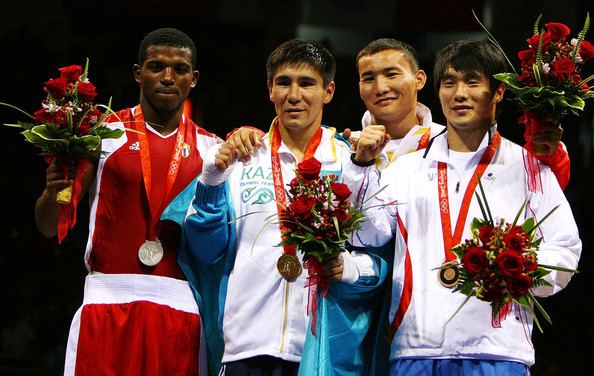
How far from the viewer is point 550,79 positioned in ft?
11.6

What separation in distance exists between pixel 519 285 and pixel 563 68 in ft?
2.73

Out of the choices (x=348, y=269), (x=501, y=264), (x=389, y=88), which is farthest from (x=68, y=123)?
(x=501, y=264)

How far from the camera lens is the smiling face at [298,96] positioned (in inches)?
158

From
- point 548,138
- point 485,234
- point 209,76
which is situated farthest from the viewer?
point 209,76

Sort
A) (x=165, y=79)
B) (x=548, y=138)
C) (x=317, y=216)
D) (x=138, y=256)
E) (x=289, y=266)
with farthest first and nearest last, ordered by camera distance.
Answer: (x=165, y=79) < (x=138, y=256) < (x=289, y=266) < (x=548, y=138) < (x=317, y=216)

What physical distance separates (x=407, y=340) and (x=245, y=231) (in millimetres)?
799

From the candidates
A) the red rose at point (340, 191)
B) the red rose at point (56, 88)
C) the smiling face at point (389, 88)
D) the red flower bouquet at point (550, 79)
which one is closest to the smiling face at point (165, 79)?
the red rose at point (56, 88)

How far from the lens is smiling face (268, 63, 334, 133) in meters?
4.02

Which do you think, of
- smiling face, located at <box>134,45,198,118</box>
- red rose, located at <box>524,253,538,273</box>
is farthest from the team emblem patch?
red rose, located at <box>524,253,538,273</box>

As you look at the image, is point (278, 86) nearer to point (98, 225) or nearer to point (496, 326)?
point (98, 225)

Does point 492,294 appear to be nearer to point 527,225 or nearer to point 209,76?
point 527,225

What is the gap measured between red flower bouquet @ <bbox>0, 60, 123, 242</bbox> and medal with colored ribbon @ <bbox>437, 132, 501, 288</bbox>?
4.28 feet

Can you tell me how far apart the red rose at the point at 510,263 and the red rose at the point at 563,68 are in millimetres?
713

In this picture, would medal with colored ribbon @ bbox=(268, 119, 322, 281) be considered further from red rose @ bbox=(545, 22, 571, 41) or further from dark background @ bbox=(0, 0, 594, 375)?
dark background @ bbox=(0, 0, 594, 375)
